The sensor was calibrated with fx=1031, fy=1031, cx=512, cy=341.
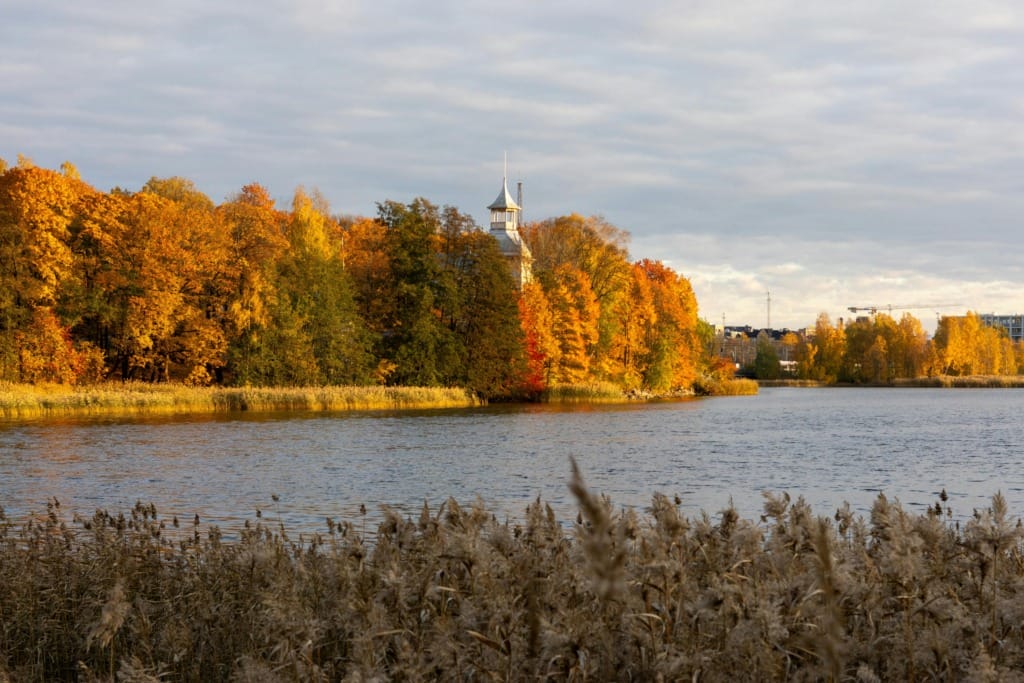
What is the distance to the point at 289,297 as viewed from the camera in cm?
6562

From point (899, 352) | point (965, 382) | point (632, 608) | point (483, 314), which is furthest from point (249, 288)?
point (899, 352)

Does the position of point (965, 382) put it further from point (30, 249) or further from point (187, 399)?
point (30, 249)

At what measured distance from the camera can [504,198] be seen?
10662cm

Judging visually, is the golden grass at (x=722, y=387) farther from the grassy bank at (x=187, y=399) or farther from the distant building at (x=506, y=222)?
the grassy bank at (x=187, y=399)

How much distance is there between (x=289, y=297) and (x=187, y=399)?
1473cm

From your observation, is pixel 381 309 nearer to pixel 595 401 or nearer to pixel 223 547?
pixel 595 401

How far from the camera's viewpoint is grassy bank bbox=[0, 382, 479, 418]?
1854 inches

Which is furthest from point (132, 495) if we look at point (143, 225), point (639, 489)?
point (143, 225)

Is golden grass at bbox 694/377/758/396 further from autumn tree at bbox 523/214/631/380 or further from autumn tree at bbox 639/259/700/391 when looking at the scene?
autumn tree at bbox 523/214/631/380

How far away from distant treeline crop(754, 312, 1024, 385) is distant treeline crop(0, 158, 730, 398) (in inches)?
2987

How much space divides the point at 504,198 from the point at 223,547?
9908cm

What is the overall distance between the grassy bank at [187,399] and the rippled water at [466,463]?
16.8 feet

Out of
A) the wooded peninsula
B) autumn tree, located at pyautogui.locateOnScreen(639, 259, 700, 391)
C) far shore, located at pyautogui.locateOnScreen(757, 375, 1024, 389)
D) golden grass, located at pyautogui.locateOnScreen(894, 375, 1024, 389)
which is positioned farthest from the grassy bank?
golden grass, located at pyautogui.locateOnScreen(894, 375, 1024, 389)

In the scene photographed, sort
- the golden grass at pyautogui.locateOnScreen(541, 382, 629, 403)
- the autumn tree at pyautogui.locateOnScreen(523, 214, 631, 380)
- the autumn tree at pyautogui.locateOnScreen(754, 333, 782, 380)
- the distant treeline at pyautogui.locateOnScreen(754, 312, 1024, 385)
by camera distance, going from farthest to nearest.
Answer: the autumn tree at pyautogui.locateOnScreen(754, 333, 782, 380) → the distant treeline at pyautogui.locateOnScreen(754, 312, 1024, 385) → the autumn tree at pyautogui.locateOnScreen(523, 214, 631, 380) → the golden grass at pyautogui.locateOnScreen(541, 382, 629, 403)
